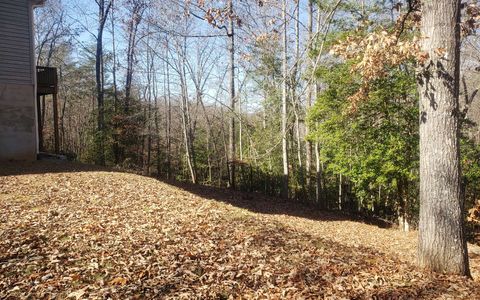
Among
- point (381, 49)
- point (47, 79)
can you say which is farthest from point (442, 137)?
point (47, 79)

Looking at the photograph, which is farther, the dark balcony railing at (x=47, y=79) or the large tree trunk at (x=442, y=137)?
the dark balcony railing at (x=47, y=79)

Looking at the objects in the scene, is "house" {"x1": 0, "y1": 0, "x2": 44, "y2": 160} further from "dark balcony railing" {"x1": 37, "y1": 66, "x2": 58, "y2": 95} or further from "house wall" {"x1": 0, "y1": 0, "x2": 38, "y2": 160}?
"dark balcony railing" {"x1": 37, "y1": 66, "x2": 58, "y2": 95}

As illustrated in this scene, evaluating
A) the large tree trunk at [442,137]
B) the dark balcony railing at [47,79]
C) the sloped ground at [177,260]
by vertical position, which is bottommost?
the sloped ground at [177,260]

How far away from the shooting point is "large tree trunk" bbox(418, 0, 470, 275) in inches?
161

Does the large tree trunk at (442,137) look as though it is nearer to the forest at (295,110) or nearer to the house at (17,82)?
the forest at (295,110)

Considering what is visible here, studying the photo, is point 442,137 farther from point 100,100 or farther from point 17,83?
point 100,100

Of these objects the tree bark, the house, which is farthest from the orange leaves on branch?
the tree bark

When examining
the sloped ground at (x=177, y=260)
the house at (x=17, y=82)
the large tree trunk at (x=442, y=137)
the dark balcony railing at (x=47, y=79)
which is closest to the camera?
the sloped ground at (x=177, y=260)

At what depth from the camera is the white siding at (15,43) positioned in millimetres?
11312

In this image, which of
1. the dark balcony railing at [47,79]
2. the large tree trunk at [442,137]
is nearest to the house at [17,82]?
the dark balcony railing at [47,79]

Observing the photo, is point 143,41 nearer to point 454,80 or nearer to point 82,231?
point 82,231

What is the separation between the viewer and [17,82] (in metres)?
11.5

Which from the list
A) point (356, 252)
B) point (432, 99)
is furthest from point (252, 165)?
point (432, 99)

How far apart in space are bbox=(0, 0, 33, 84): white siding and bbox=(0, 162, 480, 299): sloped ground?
6.17 meters
